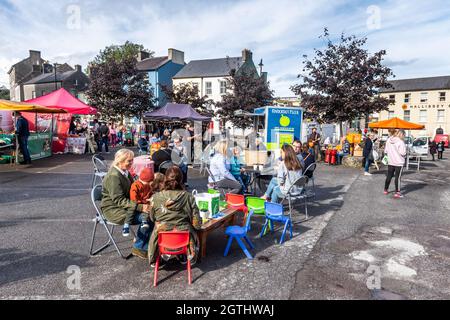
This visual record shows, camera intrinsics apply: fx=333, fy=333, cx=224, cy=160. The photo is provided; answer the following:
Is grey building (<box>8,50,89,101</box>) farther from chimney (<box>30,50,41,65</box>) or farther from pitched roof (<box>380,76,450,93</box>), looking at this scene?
pitched roof (<box>380,76,450,93</box>)

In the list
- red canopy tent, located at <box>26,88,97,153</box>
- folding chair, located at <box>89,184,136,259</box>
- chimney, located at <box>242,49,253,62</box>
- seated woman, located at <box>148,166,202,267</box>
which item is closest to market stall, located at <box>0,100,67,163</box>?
red canopy tent, located at <box>26,88,97,153</box>

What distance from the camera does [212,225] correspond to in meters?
4.39

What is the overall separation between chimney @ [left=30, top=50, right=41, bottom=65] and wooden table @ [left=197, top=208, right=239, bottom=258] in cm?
7150

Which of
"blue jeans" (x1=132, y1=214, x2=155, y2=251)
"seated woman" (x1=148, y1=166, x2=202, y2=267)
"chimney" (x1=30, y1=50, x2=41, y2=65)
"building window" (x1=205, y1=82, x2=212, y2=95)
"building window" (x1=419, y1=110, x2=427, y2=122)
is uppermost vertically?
"chimney" (x1=30, y1=50, x2=41, y2=65)

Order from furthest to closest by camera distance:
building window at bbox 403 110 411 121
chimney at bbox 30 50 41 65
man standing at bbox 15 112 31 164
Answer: chimney at bbox 30 50 41 65 → building window at bbox 403 110 411 121 → man standing at bbox 15 112 31 164

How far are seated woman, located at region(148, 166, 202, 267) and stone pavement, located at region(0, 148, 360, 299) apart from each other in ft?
1.26

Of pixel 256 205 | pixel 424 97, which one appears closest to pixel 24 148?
pixel 256 205

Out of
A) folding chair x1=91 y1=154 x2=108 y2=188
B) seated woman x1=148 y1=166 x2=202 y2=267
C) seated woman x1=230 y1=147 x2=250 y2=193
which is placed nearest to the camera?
seated woman x1=148 y1=166 x2=202 y2=267

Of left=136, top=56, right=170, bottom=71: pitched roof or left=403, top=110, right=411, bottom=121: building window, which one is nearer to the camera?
left=136, top=56, right=170, bottom=71: pitched roof

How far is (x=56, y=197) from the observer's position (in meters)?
8.06

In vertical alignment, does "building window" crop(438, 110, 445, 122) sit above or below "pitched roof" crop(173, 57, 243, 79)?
below

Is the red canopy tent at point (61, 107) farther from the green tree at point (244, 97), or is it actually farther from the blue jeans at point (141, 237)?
the green tree at point (244, 97)

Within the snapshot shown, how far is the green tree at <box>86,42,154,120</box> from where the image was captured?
29.2 m

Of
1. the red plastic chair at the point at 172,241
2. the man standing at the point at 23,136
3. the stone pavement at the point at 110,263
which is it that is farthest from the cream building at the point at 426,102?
the red plastic chair at the point at 172,241
